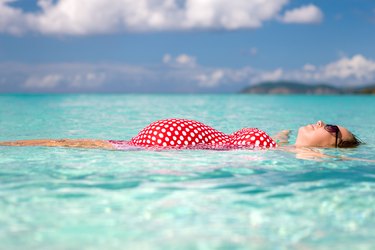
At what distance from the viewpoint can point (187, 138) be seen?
10320mm

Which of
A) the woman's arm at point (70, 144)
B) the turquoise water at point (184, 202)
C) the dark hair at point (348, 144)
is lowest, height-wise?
the turquoise water at point (184, 202)

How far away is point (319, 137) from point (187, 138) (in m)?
2.85

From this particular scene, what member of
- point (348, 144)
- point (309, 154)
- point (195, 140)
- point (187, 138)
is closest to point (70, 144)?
point (187, 138)

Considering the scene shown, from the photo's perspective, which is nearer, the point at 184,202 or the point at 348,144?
the point at 184,202

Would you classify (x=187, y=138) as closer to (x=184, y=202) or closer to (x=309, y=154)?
(x=309, y=154)

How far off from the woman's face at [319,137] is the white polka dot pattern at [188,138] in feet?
2.20

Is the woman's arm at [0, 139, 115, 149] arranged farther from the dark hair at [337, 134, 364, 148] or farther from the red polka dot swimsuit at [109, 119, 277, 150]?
the dark hair at [337, 134, 364, 148]

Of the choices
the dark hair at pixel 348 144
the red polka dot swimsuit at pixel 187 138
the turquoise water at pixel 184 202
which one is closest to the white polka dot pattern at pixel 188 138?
the red polka dot swimsuit at pixel 187 138

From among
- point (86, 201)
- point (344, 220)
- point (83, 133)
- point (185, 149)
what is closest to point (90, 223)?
point (86, 201)

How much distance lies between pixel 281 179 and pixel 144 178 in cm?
207

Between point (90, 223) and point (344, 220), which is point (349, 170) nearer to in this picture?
point (344, 220)

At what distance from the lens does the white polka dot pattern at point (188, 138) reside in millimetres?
10281

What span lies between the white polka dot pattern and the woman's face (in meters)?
0.67

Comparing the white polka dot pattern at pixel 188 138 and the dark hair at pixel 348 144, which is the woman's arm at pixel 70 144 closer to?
the white polka dot pattern at pixel 188 138
